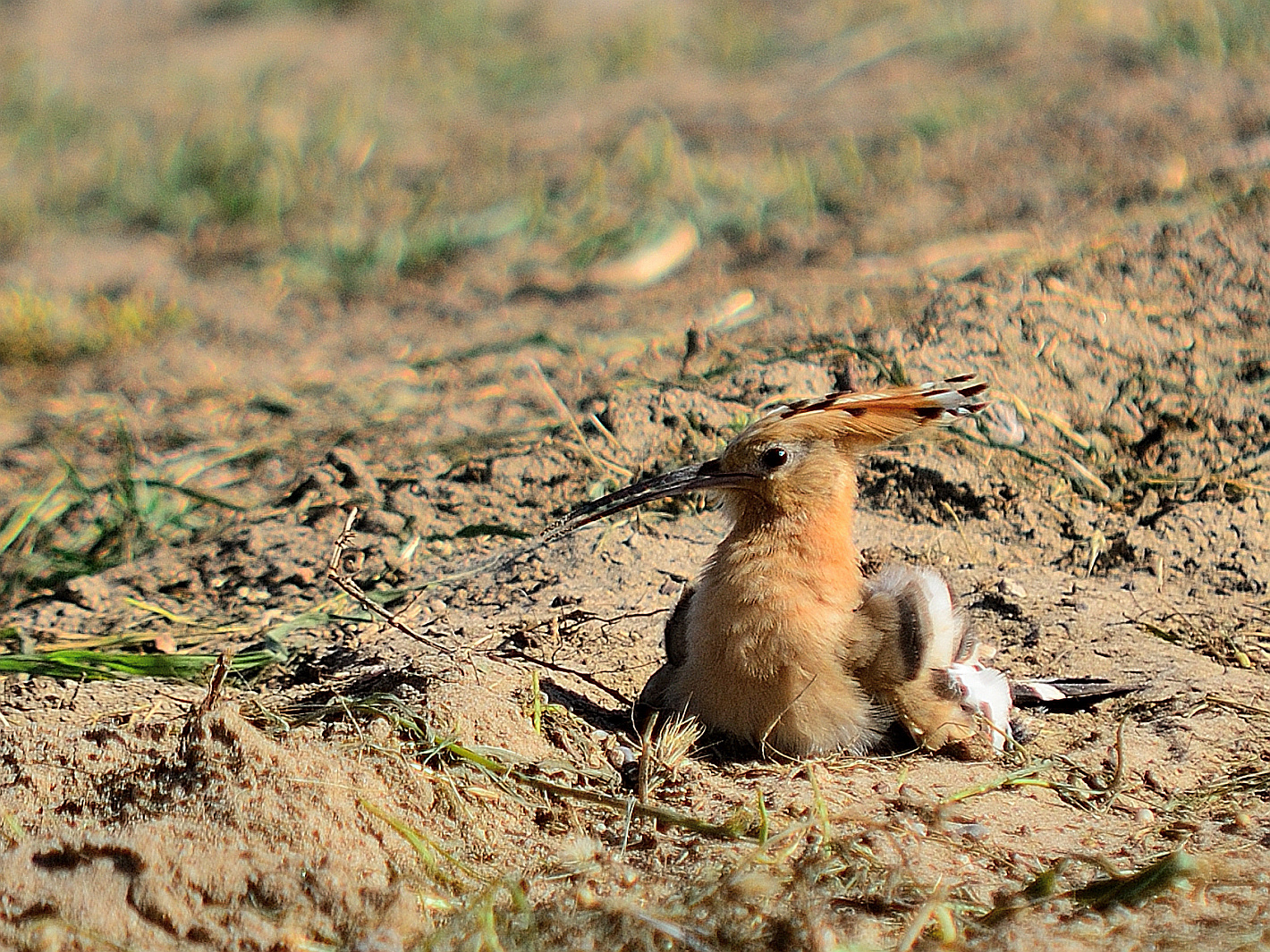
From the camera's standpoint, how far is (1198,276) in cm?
506

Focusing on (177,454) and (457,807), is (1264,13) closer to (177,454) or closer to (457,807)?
(177,454)

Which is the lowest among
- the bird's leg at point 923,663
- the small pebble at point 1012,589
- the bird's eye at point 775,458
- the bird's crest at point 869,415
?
the small pebble at point 1012,589

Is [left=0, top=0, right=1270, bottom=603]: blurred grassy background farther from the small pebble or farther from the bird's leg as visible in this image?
the bird's leg

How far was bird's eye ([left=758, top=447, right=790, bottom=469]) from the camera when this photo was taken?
318cm

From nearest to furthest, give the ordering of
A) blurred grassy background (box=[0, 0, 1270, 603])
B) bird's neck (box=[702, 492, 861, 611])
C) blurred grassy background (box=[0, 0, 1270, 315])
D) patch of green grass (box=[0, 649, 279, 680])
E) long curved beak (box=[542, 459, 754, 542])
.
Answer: bird's neck (box=[702, 492, 861, 611]) < long curved beak (box=[542, 459, 754, 542]) < patch of green grass (box=[0, 649, 279, 680]) < blurred grassy background (box=[0, 0, 1270, 603]) < blurred grassy background (box=[0, 0, 1270, 315])

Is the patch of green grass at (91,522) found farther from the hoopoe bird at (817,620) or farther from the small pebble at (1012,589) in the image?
the small pebble at (1012,589)

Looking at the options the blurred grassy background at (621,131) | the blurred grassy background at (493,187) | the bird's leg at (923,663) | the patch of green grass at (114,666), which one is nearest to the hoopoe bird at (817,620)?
the bird's leg at (923,663)

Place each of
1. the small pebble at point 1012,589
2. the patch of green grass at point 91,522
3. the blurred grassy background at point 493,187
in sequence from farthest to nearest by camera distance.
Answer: the blurred grassy background at point 493,187 → the patch of green grass at point 91,522 → the small pebble at point 1012,589

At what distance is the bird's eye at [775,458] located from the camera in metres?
3.18

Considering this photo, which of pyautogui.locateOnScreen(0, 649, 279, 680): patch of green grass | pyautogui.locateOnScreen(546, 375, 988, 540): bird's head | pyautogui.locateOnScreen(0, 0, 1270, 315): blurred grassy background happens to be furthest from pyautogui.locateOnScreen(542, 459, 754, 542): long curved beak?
pyautogui.locateOnScreen(0, 0, 1270, 315): blurred grassy background

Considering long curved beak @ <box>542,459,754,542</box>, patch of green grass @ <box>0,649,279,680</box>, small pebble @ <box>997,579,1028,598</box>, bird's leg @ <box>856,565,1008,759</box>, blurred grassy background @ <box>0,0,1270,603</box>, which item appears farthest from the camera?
blurred grassy background @ <box>0,0,1270,603</box>

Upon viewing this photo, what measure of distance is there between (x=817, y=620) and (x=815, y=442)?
1.44 ft

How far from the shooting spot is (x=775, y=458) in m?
3.18

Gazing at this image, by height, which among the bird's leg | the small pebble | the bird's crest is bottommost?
the small pebble
